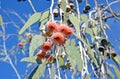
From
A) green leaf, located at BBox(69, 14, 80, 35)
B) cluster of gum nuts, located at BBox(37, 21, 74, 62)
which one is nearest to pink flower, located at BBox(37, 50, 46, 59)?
cluster of gum nuts, located at BBox(37, 21, 74, 62)

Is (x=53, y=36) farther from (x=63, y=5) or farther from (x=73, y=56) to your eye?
(x=63, y=5)

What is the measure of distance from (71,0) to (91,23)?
26 centimetres

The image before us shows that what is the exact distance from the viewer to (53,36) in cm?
96

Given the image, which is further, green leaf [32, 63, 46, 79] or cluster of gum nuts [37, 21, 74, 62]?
green leaf [32, 63, 46, 79]

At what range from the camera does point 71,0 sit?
1396mm

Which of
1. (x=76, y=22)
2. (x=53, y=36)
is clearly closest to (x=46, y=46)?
(x=53, y=36)

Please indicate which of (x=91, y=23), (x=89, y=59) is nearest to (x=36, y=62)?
(x=89, y=59)

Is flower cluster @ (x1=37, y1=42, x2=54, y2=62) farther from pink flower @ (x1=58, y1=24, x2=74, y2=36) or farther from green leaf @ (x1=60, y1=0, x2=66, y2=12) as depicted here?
green leaf @ (x1=60, y1=0, x2=66, y2=12)

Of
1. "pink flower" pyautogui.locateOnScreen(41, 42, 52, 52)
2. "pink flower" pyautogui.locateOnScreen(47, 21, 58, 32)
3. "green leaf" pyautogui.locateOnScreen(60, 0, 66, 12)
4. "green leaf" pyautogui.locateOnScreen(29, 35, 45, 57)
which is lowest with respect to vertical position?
"pink flower" pyautogui.locateOnScreen(41, 42, 52, 52)

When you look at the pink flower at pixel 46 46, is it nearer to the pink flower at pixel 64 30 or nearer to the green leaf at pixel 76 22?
the pink flower at pixel 64 30

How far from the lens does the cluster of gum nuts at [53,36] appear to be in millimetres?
969

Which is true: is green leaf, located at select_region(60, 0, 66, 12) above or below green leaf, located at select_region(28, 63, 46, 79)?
above

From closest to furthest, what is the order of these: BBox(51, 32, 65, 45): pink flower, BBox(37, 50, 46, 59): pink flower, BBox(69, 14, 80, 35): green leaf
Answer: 1. BBox(51, 32, 65, 45): pink flower
2. BBox(37, 50, 46, 59): pink flower
3. BBox(69, 14, 80, 35): green leaf

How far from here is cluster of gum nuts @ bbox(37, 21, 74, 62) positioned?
97cm
